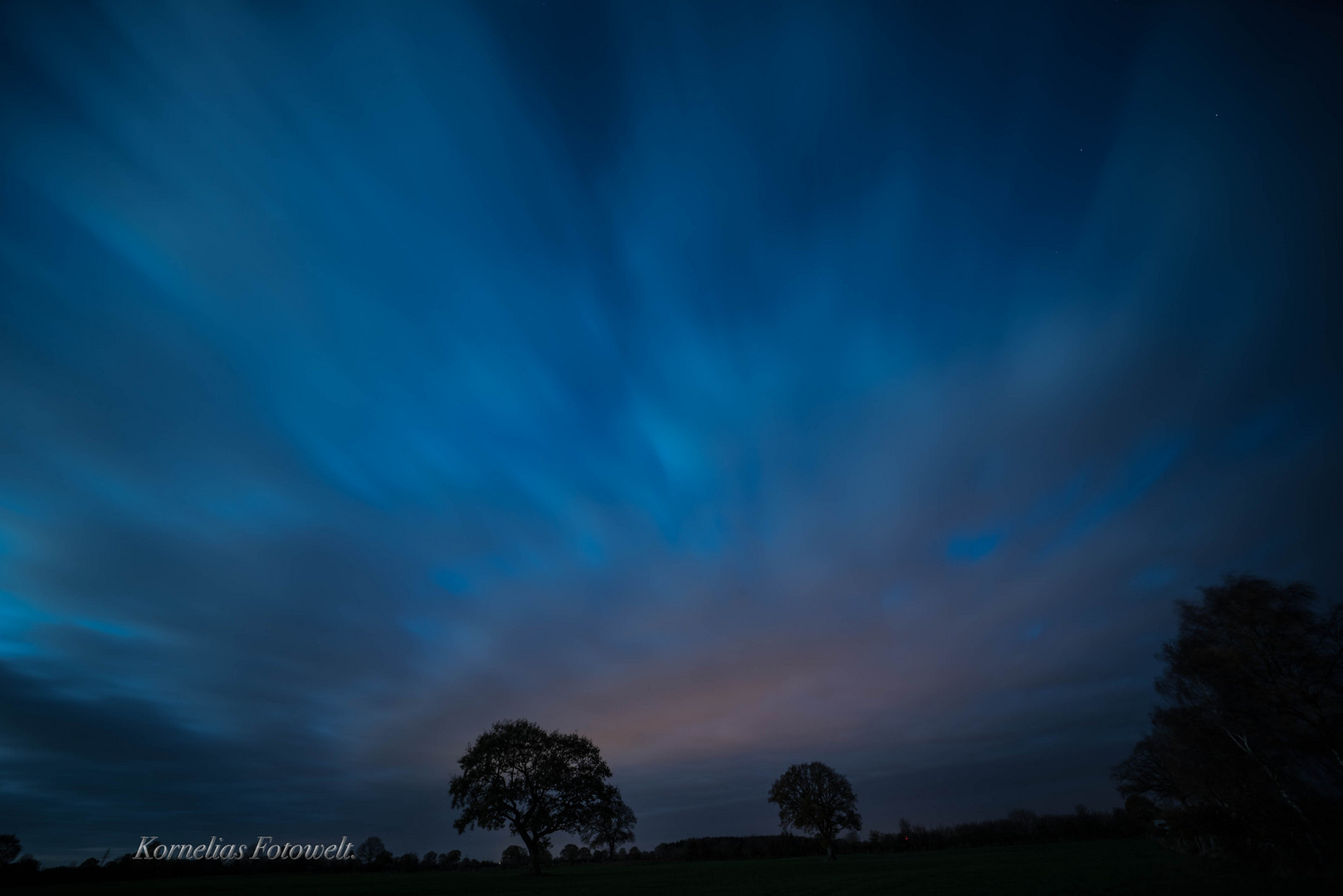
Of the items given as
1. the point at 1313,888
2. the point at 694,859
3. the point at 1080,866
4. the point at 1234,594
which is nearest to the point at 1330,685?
the point at 1234,594

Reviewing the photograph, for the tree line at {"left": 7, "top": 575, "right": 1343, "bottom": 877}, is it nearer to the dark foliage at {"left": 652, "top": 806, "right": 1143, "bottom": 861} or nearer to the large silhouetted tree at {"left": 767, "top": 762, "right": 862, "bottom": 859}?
the large silhouetted tree at {"left": 767, "top": 762, "right": 862, "bottom": 859}

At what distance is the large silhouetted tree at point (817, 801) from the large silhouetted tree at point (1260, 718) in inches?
2072

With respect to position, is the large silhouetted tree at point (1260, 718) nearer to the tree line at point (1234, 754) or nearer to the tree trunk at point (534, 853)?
the tree line at point (1234, 754)

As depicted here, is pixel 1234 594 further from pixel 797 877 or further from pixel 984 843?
pixel 984 843

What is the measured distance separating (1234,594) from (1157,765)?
161 ft

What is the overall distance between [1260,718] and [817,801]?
62.2 m

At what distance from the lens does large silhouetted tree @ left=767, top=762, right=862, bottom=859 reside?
78906 mm

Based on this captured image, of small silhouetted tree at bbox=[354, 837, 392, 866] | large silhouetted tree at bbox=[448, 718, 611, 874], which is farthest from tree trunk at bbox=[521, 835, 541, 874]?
small silhouetted tree at bbox=[354, 837, 392, 866]

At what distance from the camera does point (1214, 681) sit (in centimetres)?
3381

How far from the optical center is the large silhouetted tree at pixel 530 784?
55500mm

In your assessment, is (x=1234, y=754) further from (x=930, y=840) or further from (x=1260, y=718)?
(x=930, y=840)

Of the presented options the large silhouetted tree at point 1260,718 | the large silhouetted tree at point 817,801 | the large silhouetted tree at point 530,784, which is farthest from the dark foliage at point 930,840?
the large silhouetted tree at point 1260,718

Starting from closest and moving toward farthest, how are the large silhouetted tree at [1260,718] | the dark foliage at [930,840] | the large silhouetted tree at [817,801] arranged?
1. the large silhouetted tree at [1260,718]
2. the large silhouetted tree at [817,801]
3. the dark foliage at [930,840]

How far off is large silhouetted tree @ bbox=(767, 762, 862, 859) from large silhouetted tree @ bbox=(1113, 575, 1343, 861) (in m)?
52.6
